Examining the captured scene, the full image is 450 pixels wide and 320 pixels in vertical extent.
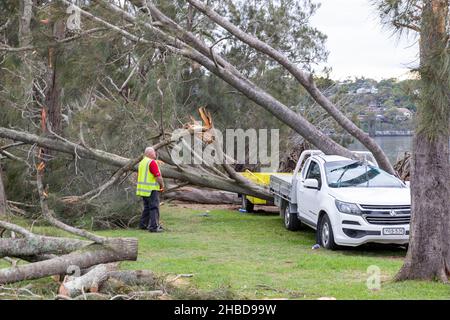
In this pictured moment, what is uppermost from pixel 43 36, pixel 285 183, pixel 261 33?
pixel 261 33

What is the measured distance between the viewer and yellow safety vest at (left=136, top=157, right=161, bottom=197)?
15.0 m

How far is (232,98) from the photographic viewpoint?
24641 mm

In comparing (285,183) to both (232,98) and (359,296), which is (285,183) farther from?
(232,98)

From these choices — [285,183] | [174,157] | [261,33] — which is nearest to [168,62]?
[174,157]

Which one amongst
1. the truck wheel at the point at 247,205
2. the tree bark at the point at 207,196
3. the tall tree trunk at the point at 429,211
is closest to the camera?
the tall tree trunk at the point at 429,211

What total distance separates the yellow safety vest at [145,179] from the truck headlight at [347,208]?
430cm

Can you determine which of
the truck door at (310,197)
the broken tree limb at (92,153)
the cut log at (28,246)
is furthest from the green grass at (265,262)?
the cut log at (28,246)

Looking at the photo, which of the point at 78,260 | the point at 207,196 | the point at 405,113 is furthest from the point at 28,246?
the point at 207,196

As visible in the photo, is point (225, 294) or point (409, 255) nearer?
point (225, 294)

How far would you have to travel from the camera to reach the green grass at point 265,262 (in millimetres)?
8617

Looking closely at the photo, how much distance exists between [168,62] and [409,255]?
26.3 feet

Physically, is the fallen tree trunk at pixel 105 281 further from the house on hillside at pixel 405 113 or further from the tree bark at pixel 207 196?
the tree bark at pixel 207 196

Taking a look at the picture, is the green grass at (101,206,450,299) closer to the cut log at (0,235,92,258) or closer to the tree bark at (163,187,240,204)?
the cut log at (0,235,92,258)
